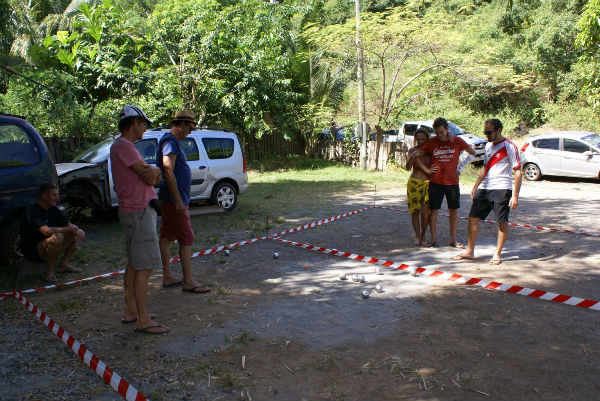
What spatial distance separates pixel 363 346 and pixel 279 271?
228cm

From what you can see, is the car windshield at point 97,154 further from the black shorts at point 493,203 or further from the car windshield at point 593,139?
the car windshield at point 593,139

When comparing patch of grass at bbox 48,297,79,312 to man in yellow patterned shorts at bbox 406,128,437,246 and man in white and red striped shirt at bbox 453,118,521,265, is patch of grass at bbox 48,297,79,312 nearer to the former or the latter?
man in yellow patterned shorts at bbox 406,128,437,246

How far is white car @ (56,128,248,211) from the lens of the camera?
26.8 ft

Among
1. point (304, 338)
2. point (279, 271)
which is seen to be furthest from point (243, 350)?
point (279, 271)

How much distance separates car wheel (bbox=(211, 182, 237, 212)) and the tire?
32.3 feet

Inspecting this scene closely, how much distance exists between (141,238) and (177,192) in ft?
3.20

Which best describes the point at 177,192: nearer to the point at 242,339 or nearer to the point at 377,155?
the point at 242,339

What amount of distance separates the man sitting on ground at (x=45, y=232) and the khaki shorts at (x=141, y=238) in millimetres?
1869

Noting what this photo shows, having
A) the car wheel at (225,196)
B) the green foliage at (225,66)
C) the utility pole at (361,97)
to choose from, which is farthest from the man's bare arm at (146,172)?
the utility pole at (361,97)

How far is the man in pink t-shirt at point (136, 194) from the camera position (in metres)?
3.88

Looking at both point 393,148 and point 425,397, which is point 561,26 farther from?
point 425,397

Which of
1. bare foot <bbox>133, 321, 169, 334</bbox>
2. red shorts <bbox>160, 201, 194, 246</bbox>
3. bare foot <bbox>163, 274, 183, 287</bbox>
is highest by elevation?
red shorts <bbox>160, 201, 194, 246</bbox>

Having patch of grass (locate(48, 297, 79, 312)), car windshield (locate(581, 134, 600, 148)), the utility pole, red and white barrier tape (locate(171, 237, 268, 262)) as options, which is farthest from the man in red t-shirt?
the utility pole

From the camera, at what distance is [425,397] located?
10.3ft
